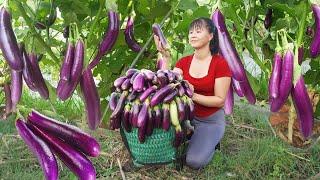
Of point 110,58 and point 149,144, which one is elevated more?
point 110,58

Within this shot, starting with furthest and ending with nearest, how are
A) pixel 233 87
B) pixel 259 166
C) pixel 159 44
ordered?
pixel 259 166, pixel 233 87, pixel 159 44

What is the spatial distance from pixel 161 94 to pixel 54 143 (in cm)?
52

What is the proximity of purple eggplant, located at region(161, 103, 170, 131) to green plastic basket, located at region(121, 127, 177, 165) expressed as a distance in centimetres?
4

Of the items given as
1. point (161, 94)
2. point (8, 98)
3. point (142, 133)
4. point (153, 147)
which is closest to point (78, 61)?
point (8, 98)

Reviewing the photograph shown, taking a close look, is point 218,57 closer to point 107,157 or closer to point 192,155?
point 192,155

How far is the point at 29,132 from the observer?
3.58ft

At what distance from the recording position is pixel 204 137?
76.2 inches

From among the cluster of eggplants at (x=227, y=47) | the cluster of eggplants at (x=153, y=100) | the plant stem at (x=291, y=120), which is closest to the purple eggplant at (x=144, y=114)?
the cluster of eggplants at (x=153, y=100)

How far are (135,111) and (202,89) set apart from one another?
27 cm

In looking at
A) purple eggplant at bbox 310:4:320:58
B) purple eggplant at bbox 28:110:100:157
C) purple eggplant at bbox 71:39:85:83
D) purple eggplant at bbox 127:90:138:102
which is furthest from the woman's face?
purple eggplant at bbox 28:110:100:157

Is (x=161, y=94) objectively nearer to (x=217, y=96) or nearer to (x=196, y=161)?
(x=217, y=96)

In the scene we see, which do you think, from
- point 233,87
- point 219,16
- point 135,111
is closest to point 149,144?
point 135,111

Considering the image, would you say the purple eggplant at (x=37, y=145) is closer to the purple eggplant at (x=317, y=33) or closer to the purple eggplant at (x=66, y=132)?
the purple eggplant at (x=66, y=132)

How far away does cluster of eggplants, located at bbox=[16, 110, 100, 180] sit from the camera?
109 cm
